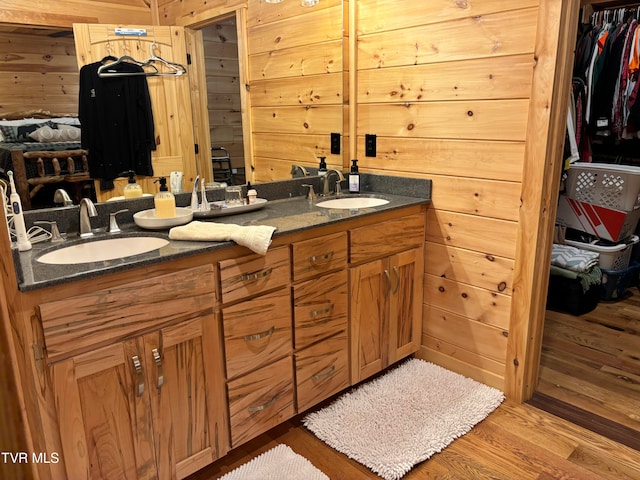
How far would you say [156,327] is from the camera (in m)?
1.50

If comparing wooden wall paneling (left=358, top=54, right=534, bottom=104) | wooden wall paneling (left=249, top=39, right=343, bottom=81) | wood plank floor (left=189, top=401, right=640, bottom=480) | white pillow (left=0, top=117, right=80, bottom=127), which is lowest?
wood plank floor (left=189, top=401, right=640, bottom=480)

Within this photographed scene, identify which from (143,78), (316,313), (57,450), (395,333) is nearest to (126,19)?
(143,78)

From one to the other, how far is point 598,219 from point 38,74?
3.43m

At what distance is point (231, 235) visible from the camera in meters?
1.63

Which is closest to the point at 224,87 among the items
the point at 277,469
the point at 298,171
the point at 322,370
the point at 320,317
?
the point at 298,171

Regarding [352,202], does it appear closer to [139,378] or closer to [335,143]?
[335,143]

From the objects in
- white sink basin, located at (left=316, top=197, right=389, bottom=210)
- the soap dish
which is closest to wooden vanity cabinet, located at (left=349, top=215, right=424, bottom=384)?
white sink basin, located at (left=316, top=197, right=389, bottom=210)

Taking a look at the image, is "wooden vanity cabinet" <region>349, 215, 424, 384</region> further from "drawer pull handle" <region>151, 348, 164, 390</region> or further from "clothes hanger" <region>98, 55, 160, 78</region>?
"clothes hanger" <region>98, 55, 160, 78</region>

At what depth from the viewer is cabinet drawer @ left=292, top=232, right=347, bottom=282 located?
1.87m

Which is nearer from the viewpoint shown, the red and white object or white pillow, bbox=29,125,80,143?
white pillow, bbox=29,125,80,143

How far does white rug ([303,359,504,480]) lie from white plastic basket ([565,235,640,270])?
1.65 m

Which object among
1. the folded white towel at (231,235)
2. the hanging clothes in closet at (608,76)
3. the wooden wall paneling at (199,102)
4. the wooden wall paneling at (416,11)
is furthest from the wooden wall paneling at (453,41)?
the hanging clothes in closet at (608,76)

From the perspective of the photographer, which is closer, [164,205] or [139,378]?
[139,378]

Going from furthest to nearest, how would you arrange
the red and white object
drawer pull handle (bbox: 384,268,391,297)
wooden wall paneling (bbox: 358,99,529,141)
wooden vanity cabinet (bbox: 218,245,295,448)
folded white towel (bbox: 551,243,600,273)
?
the red and white object, folded white towel (bbox: 551,243,600,273), drawer pull handle (bbox: 384,268,391,297), wooden wall paneling (bbox: 358,99,529,141), wooden vanity cabinet (bbox: 218,245,295,448)
